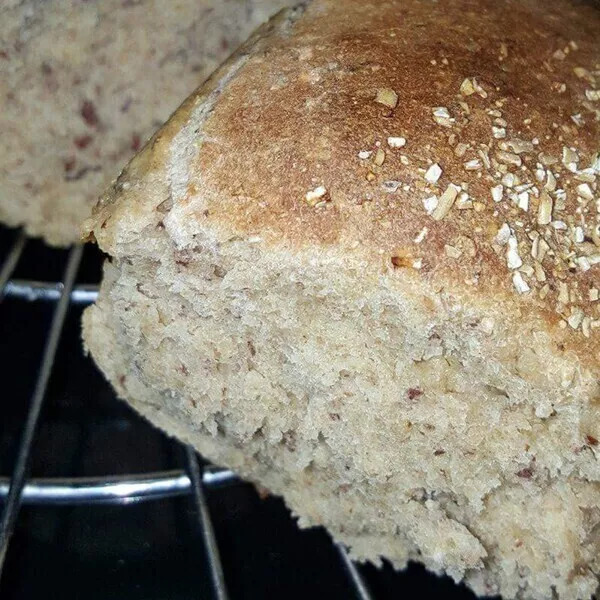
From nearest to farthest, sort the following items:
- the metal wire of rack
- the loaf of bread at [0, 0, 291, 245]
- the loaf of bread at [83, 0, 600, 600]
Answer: the loaf of bread at [83, 0, 600, 600] → the metal wire of rack → the loaf of bread at [0, 0, 291, 245]

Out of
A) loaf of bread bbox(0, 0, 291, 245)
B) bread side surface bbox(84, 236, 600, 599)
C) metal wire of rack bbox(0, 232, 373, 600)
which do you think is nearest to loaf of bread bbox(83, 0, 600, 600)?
bread side surface bbox(84, 236, 600, 599)

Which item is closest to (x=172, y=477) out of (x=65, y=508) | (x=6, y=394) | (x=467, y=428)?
(x=65, y=508)

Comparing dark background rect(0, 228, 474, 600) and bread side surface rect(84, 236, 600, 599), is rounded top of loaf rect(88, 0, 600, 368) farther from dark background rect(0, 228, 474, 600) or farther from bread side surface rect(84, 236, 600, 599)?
dark background rect(0, 228, 474, 600)

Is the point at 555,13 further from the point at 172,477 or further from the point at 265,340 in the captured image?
the point at 172,477

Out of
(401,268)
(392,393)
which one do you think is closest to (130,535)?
(392,393)

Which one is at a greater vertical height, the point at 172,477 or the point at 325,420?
the point at 325,420

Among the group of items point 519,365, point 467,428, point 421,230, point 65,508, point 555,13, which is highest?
point 555,13

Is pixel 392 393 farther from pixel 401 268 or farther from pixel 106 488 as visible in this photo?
pixel 106 488
